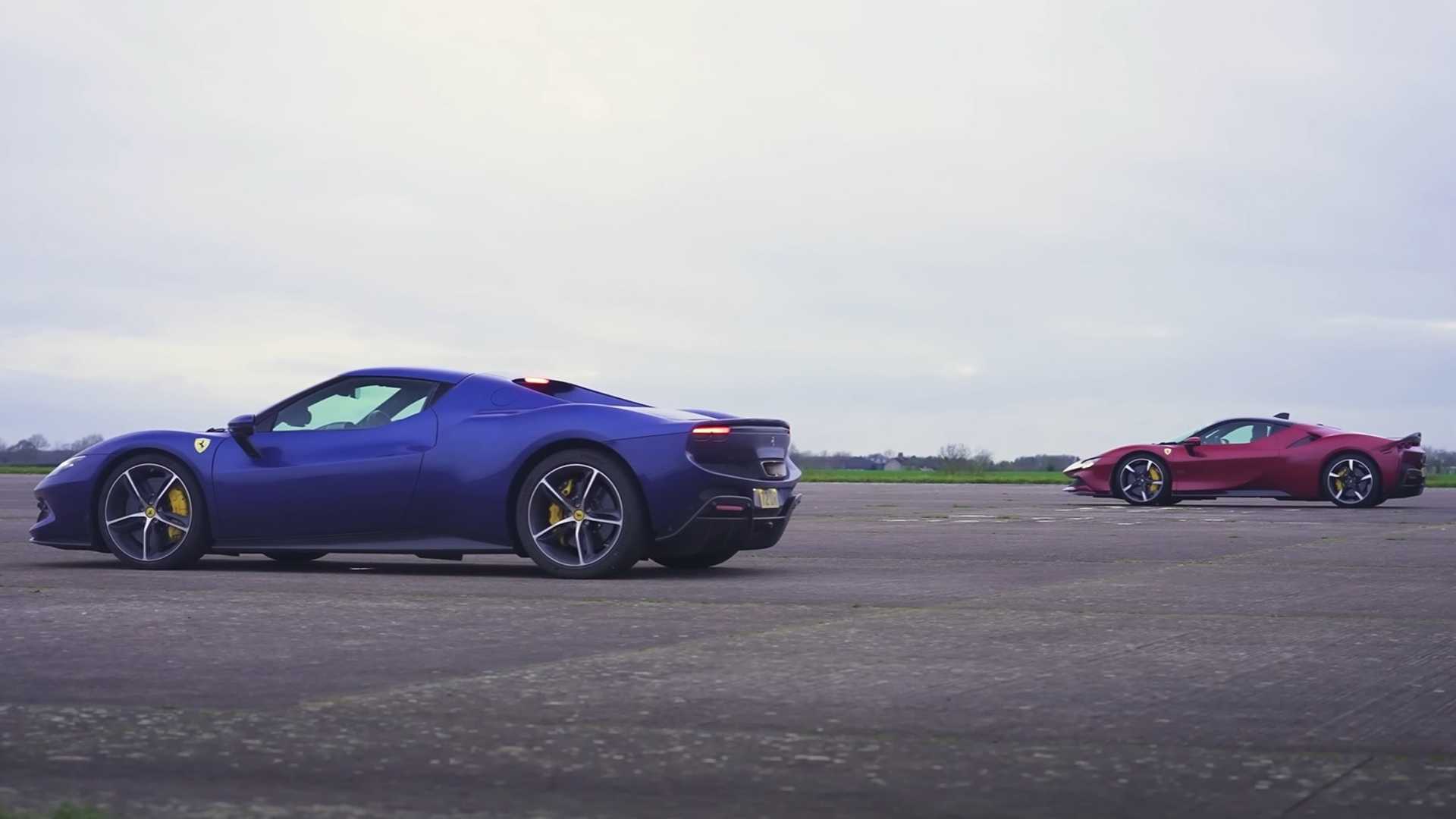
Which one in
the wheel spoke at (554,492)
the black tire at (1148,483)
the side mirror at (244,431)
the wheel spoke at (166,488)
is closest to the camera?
the wheel spoke at (554,492)

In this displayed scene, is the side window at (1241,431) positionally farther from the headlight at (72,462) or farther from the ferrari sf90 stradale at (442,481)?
the headlight at (72,462)

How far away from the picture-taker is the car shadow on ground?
32.9 feet

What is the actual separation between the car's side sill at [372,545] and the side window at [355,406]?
0.68m

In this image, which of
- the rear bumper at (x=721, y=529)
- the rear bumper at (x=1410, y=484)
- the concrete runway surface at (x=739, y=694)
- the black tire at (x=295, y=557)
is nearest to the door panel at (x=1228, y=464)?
the rear bumper at (x=1410, y=484)

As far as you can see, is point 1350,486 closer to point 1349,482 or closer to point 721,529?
point 1349,482

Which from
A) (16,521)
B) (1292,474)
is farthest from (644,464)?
(1292,474)

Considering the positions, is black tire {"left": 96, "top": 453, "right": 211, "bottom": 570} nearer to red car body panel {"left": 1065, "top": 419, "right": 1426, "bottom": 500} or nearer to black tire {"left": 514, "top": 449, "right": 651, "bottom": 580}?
black tire {"left": 514, "top": 449, "right": 651, "bottom": 580}

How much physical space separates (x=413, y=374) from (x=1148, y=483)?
14288 millimetres

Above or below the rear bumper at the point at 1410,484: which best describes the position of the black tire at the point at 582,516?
below

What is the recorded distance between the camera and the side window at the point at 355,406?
10.4 m

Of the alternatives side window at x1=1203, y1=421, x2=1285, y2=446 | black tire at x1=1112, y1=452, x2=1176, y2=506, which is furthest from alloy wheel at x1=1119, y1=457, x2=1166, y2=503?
side window at x1=1203, y1=421, x2=1285, y2=446

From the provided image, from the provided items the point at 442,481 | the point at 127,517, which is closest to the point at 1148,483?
the point at 442,481

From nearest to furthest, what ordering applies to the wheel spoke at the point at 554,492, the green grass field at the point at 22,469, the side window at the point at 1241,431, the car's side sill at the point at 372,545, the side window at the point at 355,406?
the wheel spoke at the point at 554,492
the car's side sill at the point at 372,545
the side window at the point at 355,406
the side window at the point at 1241,431
the green grass field at the point at 22,469

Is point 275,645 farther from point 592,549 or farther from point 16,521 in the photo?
point 16,521
